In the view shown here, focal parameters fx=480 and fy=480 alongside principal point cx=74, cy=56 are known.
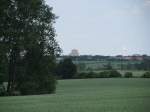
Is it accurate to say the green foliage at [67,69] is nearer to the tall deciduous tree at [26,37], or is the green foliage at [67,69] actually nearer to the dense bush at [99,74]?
the dense bush at [99,74]

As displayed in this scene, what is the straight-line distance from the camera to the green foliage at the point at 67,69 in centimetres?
6661

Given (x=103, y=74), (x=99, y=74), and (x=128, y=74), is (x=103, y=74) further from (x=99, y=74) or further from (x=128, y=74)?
(x=128, y=74)

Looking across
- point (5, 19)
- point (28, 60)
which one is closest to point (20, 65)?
point (28, 60)

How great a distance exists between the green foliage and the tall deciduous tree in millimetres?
15000

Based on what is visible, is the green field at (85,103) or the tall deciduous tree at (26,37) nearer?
the green field at (85,103)

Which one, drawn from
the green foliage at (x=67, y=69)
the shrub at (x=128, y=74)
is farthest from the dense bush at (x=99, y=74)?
the shrub at (x=128, y=74)

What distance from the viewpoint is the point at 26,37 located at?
4684cm

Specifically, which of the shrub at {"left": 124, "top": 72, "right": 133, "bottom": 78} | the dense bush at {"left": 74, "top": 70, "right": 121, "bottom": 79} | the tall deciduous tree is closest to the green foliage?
the dense bush at {"left": 74, "top": 70, "right": 121, "bottom": 79}

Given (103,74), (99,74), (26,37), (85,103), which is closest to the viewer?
(85,103)

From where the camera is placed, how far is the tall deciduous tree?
153ft

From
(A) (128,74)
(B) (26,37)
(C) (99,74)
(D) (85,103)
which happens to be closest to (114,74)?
(C) (99,74)

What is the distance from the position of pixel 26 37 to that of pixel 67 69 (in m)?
22.0

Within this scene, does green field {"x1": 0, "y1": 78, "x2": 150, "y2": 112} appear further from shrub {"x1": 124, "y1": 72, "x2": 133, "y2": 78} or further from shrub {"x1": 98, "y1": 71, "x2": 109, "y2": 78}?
shrub {"x1": 98, "y1": 71, "x2": 109, "y2": 78}

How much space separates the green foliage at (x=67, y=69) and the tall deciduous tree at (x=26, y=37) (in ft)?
49.2
